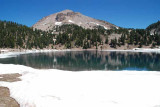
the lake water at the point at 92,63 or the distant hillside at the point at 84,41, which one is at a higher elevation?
the distant hillside at the point at 84,41

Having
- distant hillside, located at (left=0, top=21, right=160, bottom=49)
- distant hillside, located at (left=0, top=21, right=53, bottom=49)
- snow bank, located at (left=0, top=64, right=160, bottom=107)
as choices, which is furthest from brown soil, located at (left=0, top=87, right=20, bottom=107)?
distant hillside, located at (left=0, top=21, right=160, bottom=49)

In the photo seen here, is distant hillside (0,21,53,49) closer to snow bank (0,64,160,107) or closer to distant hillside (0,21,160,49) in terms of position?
distant hillside (0,21,160,49)

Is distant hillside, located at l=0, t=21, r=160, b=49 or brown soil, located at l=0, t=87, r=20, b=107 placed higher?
distant hillside, located at l=0, t=21, r=160, b=49

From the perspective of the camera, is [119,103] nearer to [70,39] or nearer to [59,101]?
[59,101]

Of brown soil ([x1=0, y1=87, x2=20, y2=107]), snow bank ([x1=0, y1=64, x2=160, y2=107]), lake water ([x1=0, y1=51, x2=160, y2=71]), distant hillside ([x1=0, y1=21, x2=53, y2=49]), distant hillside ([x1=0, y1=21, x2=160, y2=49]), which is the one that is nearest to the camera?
snow bank ([x1=0, y1=64, x2=160, y2=107])

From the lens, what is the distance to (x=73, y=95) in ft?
42.2

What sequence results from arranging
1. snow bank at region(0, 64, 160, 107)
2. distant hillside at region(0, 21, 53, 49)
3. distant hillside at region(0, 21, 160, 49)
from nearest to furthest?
snow bank at region(0, 64, 160, 107) < distant hillside at region(0, 21, 53, 49) < distant hillside at region(0, 21, 160, 49)

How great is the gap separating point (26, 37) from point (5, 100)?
15140 cm

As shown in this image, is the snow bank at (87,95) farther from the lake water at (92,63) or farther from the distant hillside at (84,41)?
the distant hillside at (84,41)

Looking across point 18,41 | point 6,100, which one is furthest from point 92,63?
point 18,41

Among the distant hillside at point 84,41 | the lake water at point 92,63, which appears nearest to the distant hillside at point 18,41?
the distant hillside at point 84,41

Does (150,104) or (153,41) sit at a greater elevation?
(153,41)

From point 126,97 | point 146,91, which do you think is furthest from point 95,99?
point 146,91

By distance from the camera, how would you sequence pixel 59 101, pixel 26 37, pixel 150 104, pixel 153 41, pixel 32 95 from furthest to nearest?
pixel 26 37, pixel 153 41, pixel 32 95, pixel 59 101, pixel 150 104
